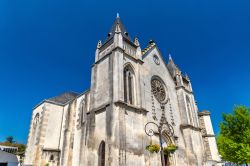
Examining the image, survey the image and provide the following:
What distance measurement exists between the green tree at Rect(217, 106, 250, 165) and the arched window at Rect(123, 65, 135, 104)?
11.0m

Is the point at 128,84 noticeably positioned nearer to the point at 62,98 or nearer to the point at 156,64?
the point at 156,64

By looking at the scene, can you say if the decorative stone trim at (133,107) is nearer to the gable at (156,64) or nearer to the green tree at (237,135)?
the gable at (156,64)

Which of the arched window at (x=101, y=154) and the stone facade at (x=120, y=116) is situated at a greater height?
the stone facade at (x=120, y=116)

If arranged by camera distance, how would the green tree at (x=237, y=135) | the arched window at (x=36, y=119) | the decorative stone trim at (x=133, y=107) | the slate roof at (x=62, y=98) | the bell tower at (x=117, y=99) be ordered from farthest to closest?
the slate roof at (x=62, y=98), the arched window at (x=36, y=119), the green tree at (x=237, y=135), the decorative stone trim at (x=133, y=107), the bell tower at (x=117, y=99)

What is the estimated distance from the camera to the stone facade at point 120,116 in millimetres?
15477

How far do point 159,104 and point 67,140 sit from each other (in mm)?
10650

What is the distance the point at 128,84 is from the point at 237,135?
1271 cm

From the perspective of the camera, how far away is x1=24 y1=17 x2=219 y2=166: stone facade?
15.5 metres

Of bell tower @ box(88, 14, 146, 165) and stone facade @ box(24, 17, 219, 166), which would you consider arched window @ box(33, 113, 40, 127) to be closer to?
stone facade @ box(24, 17, 219, 166)

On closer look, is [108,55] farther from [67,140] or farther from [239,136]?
[239,136]

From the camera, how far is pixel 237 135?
68.7 feet

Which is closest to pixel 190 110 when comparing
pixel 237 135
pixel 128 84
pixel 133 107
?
pixel 237 135

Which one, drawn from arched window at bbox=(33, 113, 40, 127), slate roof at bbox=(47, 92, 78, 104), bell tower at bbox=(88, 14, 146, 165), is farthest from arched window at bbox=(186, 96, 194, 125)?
arched window at bbox=(33, 113, 40, 127)

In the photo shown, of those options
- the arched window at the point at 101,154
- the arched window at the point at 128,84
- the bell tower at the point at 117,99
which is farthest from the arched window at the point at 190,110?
the arched window at the point at 101,154
